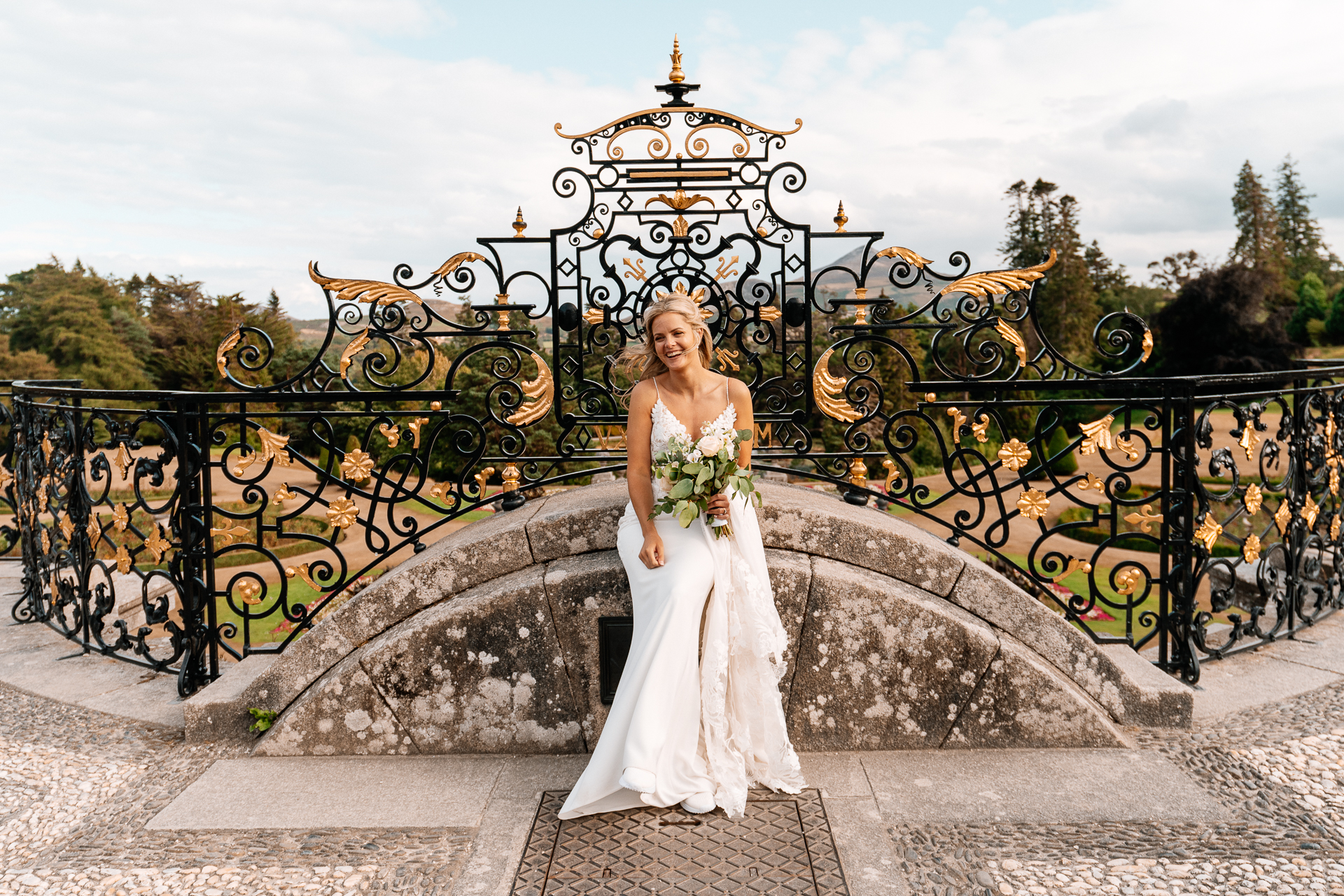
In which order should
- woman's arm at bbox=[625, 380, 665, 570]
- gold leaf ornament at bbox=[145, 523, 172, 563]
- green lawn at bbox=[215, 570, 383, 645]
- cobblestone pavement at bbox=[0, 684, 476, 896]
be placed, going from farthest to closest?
1. green lawn at bbox=[215, 570, 383, 645]
2. gold leaf ornament at bbox=[145, 523, 172, 563]
3. woman's arm at bbox=[625, 380, 665, 570]
4. cobblestone pavement at bbox=[0, 684, 476, 896]

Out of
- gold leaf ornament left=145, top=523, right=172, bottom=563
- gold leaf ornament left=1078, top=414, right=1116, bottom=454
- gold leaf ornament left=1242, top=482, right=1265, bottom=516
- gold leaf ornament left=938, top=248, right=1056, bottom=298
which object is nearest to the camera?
gold leaf ornament left=1078, top=414, right=1116, bottom=454

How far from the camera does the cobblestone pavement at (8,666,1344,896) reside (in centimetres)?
300

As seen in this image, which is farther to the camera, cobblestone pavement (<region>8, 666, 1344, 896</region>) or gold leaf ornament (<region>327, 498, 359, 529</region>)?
gold leaf ornament (<region>327, 498, 359, 529</region>)

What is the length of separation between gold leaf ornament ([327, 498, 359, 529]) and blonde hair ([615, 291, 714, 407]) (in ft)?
5.64

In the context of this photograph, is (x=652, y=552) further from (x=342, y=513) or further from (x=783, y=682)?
(x=342, y=513)

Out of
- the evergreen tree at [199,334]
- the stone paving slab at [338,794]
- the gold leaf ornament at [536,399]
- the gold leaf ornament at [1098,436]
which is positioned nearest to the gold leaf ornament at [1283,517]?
the gold leaf ornament at [1098,436]

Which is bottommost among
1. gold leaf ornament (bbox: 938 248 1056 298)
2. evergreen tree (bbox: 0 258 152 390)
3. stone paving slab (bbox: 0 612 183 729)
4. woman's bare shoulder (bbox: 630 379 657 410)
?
stone paving slab (bbox: 0 612 183 729)

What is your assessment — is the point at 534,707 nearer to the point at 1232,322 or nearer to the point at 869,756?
the point at 869,756

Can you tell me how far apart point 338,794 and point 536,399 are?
2.19 meters

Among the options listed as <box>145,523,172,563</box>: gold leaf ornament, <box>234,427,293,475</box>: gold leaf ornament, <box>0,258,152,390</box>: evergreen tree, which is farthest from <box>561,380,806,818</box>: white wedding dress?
<box>0,258,152,390</box>: evergreen tree

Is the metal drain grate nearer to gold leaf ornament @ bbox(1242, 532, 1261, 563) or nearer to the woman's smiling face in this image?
the woman's smiling face

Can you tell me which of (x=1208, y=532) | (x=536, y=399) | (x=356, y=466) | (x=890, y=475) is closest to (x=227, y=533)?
(x=356, y=466)

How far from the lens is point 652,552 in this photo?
11.9 ft

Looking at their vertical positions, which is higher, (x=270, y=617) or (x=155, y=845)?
(x=155, y=845)
